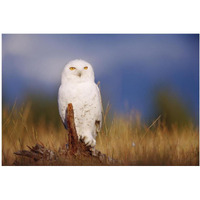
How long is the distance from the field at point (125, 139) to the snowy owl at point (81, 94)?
0.24 m

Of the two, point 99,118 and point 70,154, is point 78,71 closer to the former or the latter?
point 99,118

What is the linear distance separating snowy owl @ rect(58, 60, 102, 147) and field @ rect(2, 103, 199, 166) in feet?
0.79

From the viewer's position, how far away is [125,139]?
366cm

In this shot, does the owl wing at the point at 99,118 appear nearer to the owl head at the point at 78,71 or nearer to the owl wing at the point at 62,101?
the owl head at the point at 78,71

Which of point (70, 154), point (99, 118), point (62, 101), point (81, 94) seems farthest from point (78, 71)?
point (70, 154)

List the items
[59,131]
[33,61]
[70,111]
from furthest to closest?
[59,131] < [33,61] < [70,111]

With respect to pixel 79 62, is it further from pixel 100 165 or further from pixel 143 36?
pixel 100 165

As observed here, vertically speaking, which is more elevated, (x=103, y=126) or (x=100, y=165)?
(x=103, y=126)

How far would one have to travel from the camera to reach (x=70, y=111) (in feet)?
11.4

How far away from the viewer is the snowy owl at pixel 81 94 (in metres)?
3.49

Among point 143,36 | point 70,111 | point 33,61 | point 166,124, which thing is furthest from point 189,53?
point 33,61

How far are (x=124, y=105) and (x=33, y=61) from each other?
1197 millimetres

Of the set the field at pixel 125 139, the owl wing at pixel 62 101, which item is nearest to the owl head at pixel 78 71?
the owl wing at pixel 62 101

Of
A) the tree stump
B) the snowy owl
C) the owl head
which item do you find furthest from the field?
the owl head
